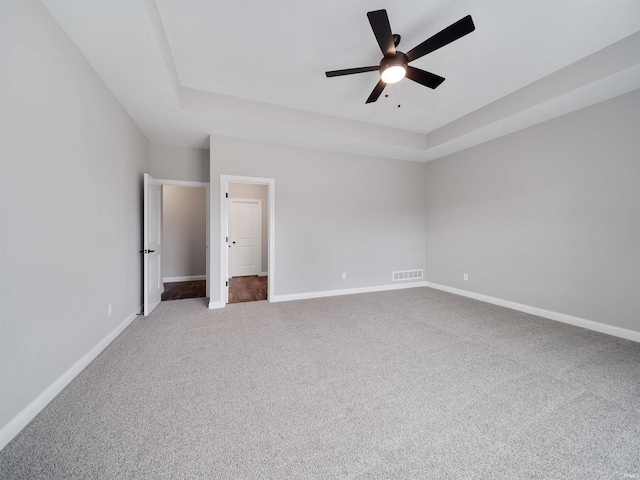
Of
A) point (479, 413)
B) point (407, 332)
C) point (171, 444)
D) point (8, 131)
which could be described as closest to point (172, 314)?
point (171, 444)

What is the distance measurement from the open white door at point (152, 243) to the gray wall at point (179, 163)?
309 millimetres

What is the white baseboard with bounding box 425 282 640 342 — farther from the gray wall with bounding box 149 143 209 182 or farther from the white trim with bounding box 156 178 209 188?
the gray wall with bounding box 149 143 209 182

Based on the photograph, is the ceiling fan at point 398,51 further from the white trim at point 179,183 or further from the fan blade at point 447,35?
the white trim at point 179,183

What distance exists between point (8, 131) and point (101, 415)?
1.76 m

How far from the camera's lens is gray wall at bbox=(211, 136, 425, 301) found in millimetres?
3975

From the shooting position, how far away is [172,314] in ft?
11.4

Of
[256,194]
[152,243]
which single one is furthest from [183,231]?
[152,243]

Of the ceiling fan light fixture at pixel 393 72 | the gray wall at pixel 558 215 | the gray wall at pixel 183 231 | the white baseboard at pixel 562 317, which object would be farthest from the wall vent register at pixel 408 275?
the gray wall at pixel 183 231

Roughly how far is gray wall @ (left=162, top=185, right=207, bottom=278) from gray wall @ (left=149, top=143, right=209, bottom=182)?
5.57 ft

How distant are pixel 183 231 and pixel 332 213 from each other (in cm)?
388

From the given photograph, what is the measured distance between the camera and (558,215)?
3281 millimetres

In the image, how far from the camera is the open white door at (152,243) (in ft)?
11.2

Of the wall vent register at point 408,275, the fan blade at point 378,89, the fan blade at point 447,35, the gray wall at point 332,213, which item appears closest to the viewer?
the fan blade at point 447,35

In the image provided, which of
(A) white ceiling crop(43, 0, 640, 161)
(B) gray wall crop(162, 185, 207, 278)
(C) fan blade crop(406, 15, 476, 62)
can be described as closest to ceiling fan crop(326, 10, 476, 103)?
(C) fan blade crop(406, 15, 476, 62)
